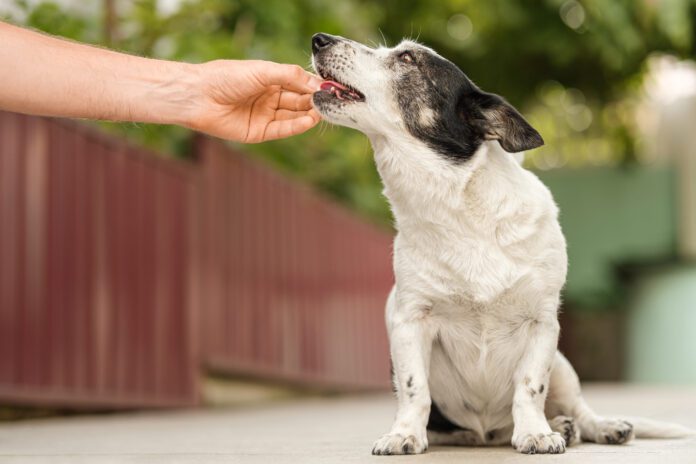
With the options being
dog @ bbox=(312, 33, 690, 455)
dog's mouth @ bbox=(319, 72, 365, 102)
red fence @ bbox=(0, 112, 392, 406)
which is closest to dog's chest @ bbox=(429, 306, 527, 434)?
dog @ bbox=(312, 33, 690, 455)

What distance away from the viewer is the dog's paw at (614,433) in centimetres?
406

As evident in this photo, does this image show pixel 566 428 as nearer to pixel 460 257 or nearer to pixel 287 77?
pixel 460 257

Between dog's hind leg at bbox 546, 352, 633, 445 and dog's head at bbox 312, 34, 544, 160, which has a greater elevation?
dog's head at bbox 312, 34, 544, 160

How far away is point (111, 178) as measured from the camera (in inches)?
311

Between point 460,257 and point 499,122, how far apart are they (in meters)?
0.50

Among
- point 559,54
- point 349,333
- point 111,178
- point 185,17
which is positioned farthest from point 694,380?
point 111,178

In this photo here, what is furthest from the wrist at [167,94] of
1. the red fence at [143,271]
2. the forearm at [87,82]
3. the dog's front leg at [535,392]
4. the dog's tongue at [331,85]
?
the red fence at [143,271]

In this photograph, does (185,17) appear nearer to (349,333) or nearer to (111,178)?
(111,178)

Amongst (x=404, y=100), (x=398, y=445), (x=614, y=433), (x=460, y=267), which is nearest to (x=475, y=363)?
(x=460, y=267)

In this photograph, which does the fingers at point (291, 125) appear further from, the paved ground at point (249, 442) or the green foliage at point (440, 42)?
the paved ground at point (249, 442)

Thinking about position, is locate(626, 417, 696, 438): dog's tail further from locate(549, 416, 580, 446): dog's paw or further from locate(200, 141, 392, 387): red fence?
locate(200, 141, 392, 387): red fence

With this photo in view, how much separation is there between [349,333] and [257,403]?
381cm

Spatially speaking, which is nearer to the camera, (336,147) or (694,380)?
(336,147)

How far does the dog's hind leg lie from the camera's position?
4070mm
